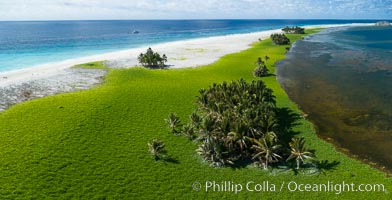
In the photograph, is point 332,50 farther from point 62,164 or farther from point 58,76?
point 62,164

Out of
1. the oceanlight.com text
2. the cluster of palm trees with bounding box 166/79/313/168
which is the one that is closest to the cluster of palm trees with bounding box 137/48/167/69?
the cluster of palm trees with bounding box 166/79/313/168

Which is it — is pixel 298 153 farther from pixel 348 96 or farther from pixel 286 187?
pixel 348 96

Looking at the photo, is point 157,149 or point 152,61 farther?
point 152,61

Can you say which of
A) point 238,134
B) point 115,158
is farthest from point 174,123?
point 238,134

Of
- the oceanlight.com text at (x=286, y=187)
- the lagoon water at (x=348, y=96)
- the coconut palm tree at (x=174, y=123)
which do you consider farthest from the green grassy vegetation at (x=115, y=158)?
the lagoon water at (x=348, y=96)

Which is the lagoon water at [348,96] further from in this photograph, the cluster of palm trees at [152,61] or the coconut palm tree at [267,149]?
the cluster of palm trees at [152,61]

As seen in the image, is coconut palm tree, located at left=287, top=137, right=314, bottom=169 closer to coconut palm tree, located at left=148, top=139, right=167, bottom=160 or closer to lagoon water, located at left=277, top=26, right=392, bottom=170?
lagoon water, located at left=277, top=26, right=392, bottom=170
